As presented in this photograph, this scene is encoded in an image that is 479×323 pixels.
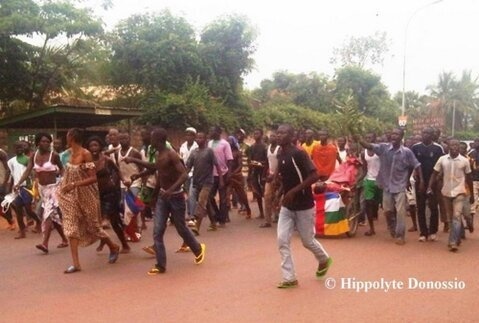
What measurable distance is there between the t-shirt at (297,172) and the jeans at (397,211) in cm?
294

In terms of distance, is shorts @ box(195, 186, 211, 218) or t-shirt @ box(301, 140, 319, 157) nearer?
shorts @ box(195, 186, 211, 218)

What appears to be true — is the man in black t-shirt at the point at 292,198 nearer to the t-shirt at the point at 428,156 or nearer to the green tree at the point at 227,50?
the t-shirt at the point at 428,156

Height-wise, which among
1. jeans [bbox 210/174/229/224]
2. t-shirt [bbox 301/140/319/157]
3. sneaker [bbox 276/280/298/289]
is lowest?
sneaker [bbox 276/280/298/289]

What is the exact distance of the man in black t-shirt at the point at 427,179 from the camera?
8578mm

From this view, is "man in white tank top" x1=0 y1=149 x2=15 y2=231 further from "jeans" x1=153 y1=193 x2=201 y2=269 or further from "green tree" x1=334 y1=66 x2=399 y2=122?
"green tree" x1=334 y1=66 x2=399 y2=122

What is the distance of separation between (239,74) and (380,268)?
18.3m

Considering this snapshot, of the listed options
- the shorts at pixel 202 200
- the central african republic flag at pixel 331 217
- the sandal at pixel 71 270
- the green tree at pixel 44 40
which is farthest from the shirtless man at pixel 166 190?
the green tree at pixel 44 40

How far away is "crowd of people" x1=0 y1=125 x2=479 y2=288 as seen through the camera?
6.03m

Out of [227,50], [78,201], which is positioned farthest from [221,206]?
[227,50]

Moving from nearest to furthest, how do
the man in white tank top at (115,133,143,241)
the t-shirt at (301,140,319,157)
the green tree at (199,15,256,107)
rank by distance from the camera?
the man in white tank top at (115,133,143,241), the t-shirt at (301,140,319,157), the green tree at (199,15,256,107)

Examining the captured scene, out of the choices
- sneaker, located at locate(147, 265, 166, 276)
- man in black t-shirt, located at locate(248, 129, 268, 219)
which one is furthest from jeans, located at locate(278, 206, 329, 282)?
man in black t-shirt, located at locate(248, 129, 268, 219)

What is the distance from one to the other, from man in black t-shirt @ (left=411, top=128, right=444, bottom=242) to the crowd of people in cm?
2

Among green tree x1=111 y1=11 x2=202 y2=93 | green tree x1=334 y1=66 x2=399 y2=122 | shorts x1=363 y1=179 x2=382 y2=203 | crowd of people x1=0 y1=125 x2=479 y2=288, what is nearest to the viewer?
A: crowd of people x1=0 y1=125 x2=479 y2=288

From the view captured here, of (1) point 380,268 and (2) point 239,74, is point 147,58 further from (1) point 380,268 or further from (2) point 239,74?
(1) point 380,268
